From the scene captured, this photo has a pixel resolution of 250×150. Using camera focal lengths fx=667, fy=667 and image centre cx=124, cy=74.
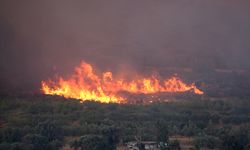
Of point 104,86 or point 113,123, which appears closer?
point 113,123

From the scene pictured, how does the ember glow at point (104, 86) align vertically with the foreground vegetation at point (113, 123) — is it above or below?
above

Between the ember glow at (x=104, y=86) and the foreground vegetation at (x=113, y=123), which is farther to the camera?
the ember glow at (x=104, y=86)

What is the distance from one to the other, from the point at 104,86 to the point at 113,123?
17.5 meters

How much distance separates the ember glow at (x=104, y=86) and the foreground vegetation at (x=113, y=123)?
4.36 m

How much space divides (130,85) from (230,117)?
16470mm

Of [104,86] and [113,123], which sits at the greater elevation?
[104,86]

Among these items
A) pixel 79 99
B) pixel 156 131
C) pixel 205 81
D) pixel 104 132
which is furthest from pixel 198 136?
pixel 205 81

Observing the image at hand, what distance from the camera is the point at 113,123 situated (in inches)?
2467

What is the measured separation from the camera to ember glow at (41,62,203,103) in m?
76.9

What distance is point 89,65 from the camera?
86000 millimetres

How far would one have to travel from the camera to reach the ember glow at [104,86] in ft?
252

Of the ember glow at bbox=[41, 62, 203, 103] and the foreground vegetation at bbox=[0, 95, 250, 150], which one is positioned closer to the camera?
the foreground vegetation at bbox=[0, 95, 250, 150]

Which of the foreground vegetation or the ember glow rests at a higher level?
the ember glow

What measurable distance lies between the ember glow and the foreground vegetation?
436cm
